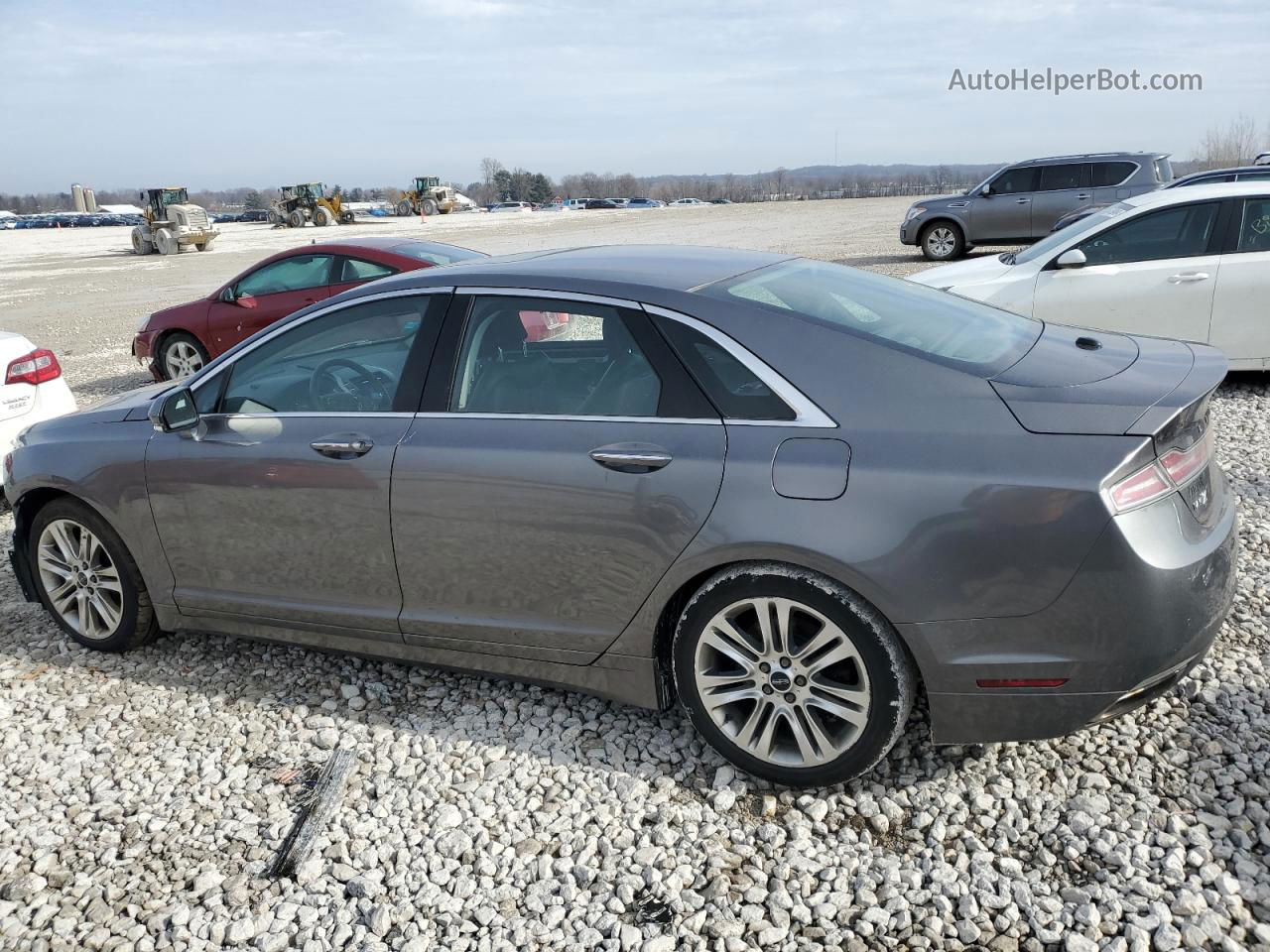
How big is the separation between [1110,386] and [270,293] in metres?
9.07

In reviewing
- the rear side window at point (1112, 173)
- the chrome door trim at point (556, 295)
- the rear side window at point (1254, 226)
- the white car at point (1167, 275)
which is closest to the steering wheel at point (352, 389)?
the chrome door trim at point (556, 295)

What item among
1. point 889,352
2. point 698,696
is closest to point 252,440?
point 698,696

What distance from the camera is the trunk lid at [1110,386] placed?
2.88 meters

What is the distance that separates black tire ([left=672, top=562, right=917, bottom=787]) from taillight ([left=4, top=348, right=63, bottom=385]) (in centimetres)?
541

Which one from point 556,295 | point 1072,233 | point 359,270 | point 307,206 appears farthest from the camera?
point 307,206

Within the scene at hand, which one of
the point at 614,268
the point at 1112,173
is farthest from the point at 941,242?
the point at 614,268

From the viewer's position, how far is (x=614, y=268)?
12.2 ft

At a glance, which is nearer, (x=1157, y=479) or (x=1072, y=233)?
(x=1157, y=479)

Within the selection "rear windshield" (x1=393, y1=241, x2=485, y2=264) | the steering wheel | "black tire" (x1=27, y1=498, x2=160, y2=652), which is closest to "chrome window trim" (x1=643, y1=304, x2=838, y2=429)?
the steering wheel

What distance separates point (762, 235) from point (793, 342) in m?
28.3

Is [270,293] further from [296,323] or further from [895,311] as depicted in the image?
[895,311]

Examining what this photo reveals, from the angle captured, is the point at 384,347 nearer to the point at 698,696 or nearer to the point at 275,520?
the point at 275,520

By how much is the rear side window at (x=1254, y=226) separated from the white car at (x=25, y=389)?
8.52 m

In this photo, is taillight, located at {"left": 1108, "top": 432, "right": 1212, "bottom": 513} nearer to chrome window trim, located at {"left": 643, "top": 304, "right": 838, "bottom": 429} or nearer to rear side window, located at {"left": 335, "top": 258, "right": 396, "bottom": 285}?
chrome window trim, located at {"left": 643, "top": 304, "right": 838, "bottom": 429}
